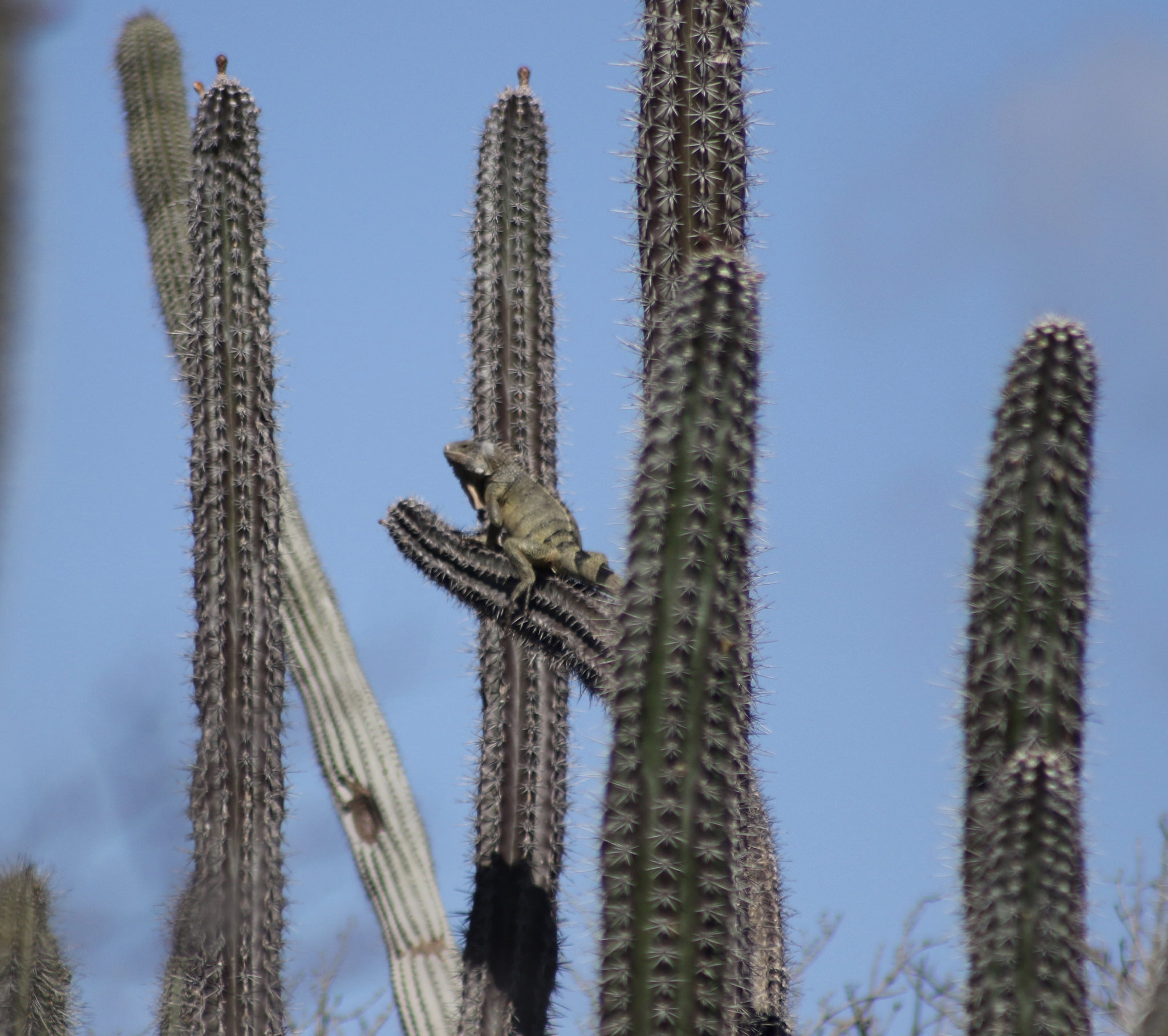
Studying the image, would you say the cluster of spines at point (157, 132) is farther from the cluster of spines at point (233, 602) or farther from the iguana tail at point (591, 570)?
the iguana tail at point (591, 570)

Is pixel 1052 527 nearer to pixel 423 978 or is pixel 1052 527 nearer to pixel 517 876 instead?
pixel 517 876

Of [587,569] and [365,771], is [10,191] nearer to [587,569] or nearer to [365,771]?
[587,569]

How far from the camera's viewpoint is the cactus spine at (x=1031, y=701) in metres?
3.96

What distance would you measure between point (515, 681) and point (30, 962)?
8.04 feet

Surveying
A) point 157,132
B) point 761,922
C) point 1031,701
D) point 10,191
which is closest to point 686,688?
point 1031,701

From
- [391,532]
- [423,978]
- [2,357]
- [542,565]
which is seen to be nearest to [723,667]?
[542,565]

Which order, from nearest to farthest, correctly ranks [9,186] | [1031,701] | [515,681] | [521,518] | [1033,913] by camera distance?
[9,186]
[1033,913]
[1031,701]
[521,518]
[515,681]

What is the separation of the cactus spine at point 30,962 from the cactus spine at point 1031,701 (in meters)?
3.45

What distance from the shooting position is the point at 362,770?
8.85m

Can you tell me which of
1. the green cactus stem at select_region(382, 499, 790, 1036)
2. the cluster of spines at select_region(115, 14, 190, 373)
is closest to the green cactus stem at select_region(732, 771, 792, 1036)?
the green cactus stem at select_region(382, 499, 790, 1036)

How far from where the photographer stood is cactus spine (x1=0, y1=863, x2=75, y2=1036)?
18.4 ft

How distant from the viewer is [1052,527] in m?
4.63

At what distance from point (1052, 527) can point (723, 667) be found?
1117mm

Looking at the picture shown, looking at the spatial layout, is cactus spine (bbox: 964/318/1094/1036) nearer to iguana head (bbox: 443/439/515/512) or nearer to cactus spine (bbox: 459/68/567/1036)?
cactus spine (bbox: 459/68/567/1036)
